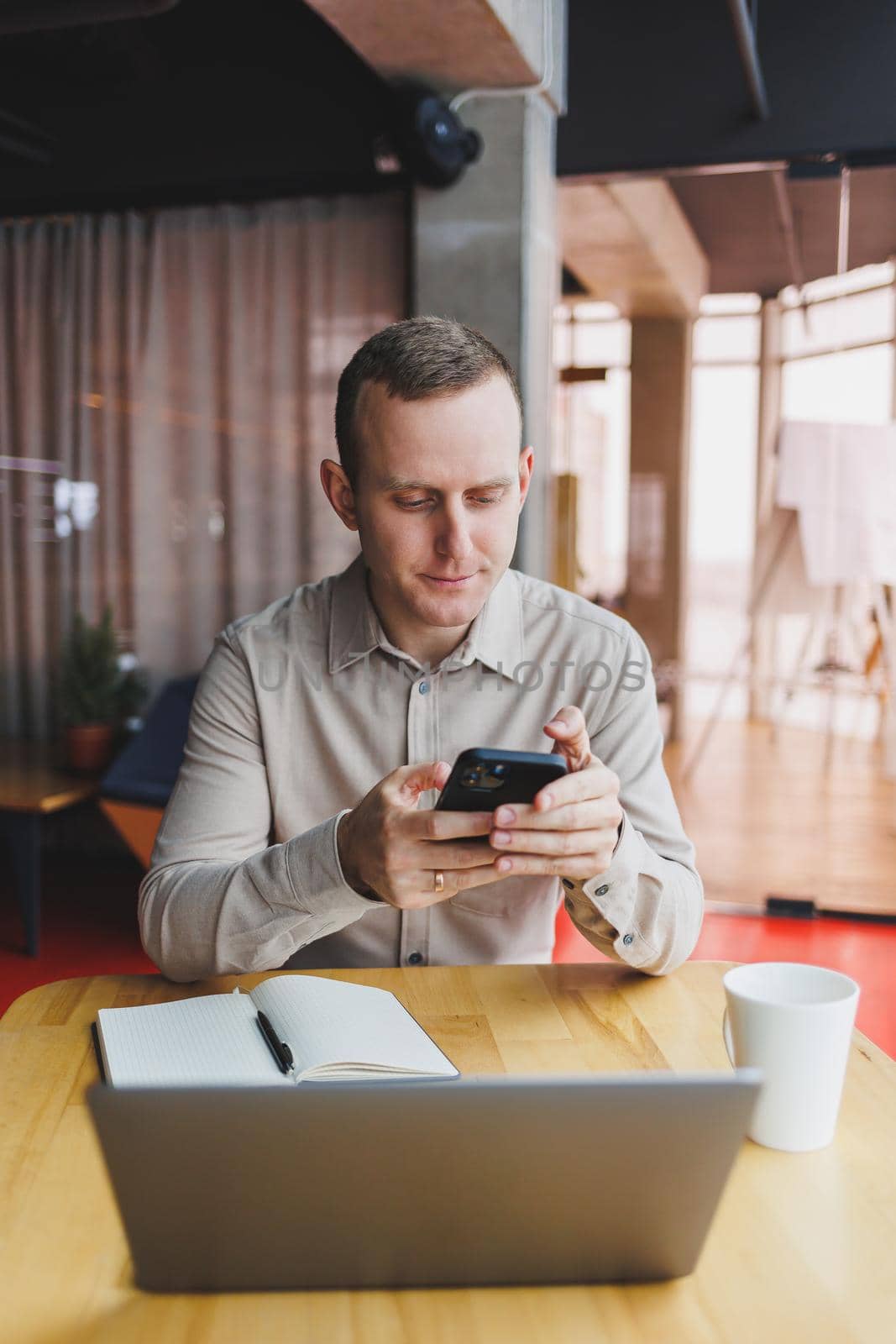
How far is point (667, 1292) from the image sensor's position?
0.82 metres

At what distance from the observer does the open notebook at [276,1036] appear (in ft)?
3.48

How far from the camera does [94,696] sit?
15.0 ft

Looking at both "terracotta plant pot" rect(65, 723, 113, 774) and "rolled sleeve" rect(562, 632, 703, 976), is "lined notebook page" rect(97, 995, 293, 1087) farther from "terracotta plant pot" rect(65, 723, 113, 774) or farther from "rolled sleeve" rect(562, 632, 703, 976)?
"terracotta plant pot" rect(65, 723, 113, 774)

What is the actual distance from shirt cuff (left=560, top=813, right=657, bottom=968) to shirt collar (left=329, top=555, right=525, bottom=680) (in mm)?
420

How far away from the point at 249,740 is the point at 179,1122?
3.38 feet

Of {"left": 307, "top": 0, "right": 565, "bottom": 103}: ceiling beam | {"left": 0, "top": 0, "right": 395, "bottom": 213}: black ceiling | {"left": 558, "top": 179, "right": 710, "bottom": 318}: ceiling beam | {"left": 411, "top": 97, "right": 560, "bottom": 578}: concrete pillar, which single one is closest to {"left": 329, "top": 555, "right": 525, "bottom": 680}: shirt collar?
{"left": 307, "top": 0, "right": 565, "bottom": 103}: ceiling beam

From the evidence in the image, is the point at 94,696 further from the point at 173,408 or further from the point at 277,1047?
the point at 277,1047

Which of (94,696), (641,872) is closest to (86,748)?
(94,696)

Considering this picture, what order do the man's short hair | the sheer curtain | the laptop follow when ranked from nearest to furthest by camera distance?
1. the laptop
2. the man's short hair
3. the sheer curtain

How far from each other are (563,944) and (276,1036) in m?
2.97

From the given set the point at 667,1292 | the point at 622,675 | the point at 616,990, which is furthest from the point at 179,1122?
the point at 622,675

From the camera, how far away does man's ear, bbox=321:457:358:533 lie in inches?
67.5

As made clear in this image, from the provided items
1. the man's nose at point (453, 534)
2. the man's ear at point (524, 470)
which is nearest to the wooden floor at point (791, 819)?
the man's ear at point (524, 470)

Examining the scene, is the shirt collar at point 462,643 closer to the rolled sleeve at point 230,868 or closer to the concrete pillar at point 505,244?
the rolled sleeve at point 230,868
